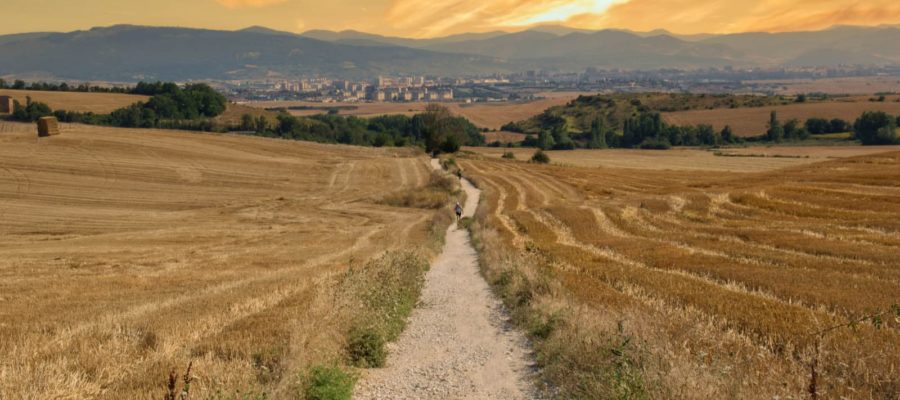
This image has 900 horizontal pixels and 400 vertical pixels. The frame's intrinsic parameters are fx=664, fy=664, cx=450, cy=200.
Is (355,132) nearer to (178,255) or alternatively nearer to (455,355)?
(178,255)

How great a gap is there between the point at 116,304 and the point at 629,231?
85.8ft

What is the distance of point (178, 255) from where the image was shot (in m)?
35.7

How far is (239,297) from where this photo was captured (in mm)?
18047

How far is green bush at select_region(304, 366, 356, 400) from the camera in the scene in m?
10.1

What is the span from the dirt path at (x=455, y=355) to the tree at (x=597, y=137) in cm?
15760

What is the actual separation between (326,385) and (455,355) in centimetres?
504

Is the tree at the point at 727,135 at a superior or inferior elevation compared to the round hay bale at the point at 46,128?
inferior

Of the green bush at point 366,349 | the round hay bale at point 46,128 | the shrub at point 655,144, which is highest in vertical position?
the round hay bale at point 46,128

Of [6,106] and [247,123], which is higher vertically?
[6,106]

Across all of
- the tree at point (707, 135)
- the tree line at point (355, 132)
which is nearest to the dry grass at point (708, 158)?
the tree at point (707, 135)

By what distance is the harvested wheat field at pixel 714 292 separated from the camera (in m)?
9.97

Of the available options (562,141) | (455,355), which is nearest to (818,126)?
(562,141)

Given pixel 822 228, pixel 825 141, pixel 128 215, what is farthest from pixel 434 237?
pixel 825 141

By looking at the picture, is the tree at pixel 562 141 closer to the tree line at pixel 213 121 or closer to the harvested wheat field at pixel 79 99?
the tree line at pixel 213 121
